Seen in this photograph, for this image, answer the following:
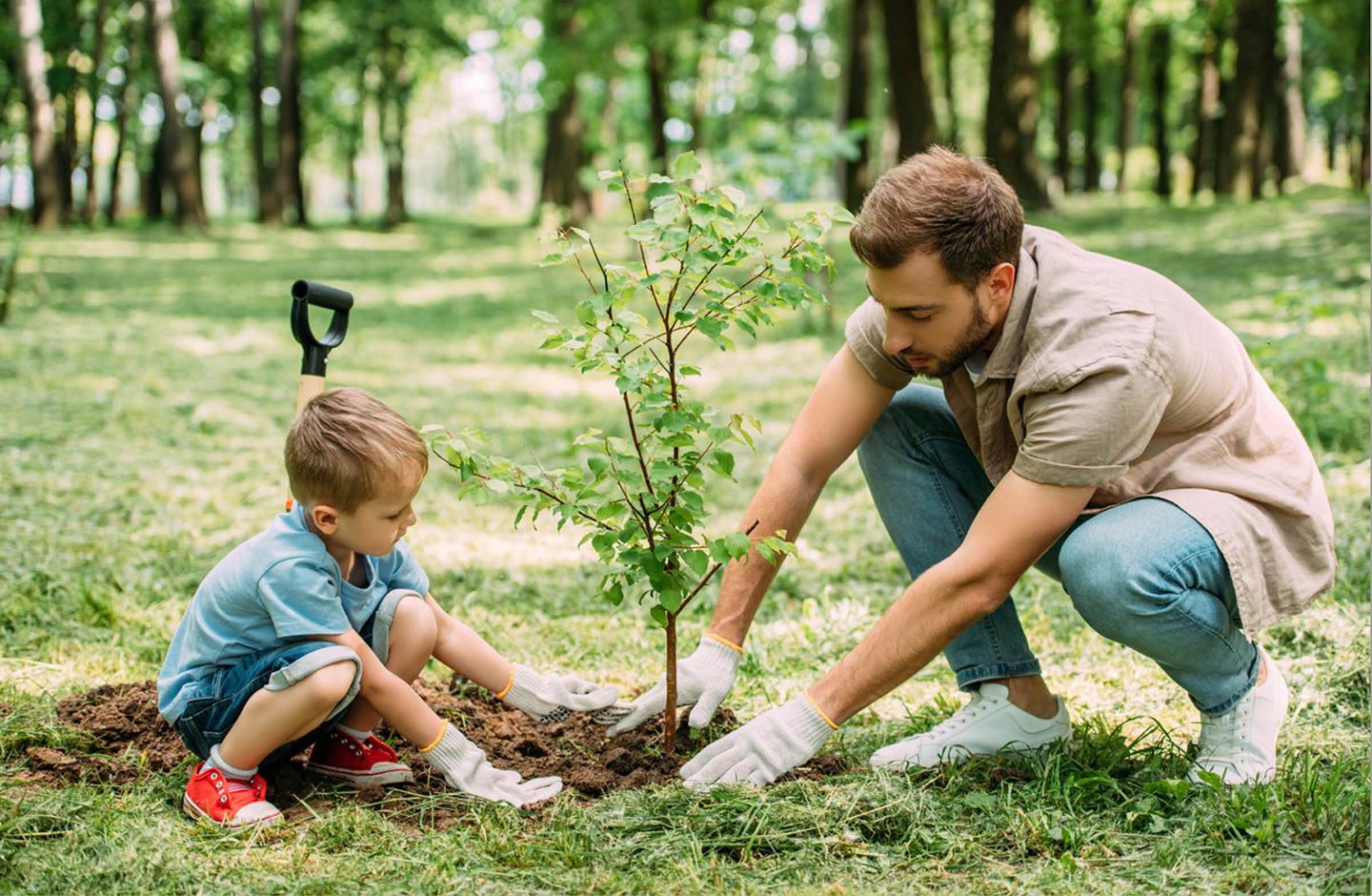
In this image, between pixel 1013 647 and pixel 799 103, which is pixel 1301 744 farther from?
pixel 799 103

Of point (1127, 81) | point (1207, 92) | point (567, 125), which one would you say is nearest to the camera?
point (567, 125)

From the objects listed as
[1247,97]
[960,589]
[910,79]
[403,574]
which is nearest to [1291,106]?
[1247,97]

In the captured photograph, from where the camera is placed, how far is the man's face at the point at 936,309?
94.4 inches

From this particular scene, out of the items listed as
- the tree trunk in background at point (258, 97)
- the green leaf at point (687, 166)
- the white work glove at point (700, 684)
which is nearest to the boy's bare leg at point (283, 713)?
the white work glove at point (700, 684)

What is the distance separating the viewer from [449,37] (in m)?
25.7

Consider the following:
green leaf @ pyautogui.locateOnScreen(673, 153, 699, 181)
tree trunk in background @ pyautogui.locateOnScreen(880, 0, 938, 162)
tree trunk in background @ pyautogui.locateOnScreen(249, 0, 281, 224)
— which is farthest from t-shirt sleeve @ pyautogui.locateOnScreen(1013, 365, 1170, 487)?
tree trunk in background @ pyautogui.locateOnScreen(249, 0, 281, 224)

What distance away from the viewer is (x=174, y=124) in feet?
66.5

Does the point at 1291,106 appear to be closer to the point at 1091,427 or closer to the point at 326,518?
the point at 1091,427

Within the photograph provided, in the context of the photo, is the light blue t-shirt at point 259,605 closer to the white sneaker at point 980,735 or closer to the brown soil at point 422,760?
the brown soil at point 422,760

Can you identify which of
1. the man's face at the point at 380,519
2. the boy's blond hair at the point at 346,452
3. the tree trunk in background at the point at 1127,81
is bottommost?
the man's face at the point at 380,519

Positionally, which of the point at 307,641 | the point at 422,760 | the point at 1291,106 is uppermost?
the point at 1291,106

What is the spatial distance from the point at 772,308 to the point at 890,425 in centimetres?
56

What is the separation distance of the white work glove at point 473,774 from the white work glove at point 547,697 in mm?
317

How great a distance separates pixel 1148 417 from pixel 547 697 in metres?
1.62
